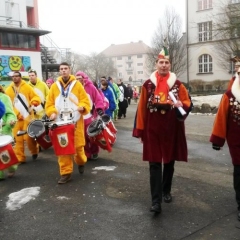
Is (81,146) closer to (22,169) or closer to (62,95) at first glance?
(62,95)

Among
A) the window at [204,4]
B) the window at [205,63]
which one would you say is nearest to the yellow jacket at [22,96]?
the window at [205,63]

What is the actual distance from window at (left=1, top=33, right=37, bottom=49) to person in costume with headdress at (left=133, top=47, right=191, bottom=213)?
93.5ft

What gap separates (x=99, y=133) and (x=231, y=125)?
3044 millimetres

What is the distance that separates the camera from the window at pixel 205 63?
39.9 meters

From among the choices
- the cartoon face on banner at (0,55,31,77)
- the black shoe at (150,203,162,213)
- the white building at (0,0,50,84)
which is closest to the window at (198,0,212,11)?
the white building at (0,0,50,84)

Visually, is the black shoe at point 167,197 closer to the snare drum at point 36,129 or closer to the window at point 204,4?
the snare drum at point 36,129

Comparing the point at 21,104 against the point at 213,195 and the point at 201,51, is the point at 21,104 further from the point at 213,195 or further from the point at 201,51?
the point at 201,51

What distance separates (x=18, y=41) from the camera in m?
31.1

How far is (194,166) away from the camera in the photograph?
6297 millimetres

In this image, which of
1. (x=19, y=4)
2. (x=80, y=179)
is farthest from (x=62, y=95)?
(x=19, y=4)

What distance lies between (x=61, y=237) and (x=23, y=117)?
3.55 metres

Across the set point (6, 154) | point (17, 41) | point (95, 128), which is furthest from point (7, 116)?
point (17, 41)

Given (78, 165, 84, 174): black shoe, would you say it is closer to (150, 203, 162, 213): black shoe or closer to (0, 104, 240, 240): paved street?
(0, 104, 240, 240): paved street

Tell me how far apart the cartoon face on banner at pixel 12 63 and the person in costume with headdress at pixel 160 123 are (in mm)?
26820
